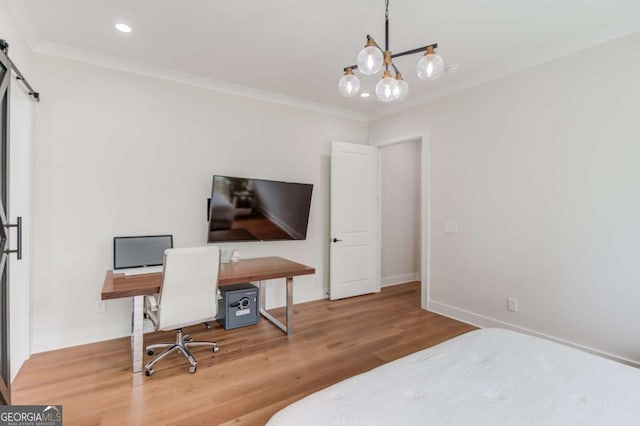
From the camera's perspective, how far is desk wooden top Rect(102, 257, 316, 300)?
2.41 metres

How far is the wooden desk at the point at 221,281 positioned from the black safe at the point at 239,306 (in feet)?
0.85

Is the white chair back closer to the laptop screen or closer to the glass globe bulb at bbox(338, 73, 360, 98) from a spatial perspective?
the laptop screen

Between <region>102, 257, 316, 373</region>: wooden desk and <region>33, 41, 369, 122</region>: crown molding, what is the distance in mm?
2047

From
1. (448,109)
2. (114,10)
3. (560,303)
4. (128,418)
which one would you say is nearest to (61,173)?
(114,10)

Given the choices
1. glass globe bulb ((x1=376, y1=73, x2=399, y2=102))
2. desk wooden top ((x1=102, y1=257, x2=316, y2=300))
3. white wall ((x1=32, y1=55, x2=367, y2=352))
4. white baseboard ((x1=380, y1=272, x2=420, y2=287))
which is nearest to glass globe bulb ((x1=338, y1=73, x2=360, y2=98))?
glass globe bulb ((x1=376, y1=73, x2=399, y2=102))

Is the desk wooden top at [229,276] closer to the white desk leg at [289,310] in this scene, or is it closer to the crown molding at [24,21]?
the white desk leg at [289,310]

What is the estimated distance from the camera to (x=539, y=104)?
2.99 metres

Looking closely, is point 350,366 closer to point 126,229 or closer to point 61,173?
point 126,229

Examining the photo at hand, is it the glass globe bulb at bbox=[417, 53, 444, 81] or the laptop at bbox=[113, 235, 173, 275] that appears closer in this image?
the glass globe bulb at bbox=[417, 53, 444, 81]

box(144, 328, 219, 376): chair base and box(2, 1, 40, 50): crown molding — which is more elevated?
box(2, 1, 40, 50): crown molding

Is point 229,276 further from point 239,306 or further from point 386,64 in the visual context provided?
point 386,64

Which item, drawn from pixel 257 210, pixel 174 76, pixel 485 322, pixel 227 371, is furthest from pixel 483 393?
pixel 174 76

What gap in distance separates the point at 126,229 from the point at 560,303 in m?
4.24

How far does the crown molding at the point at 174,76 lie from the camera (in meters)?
2.88
